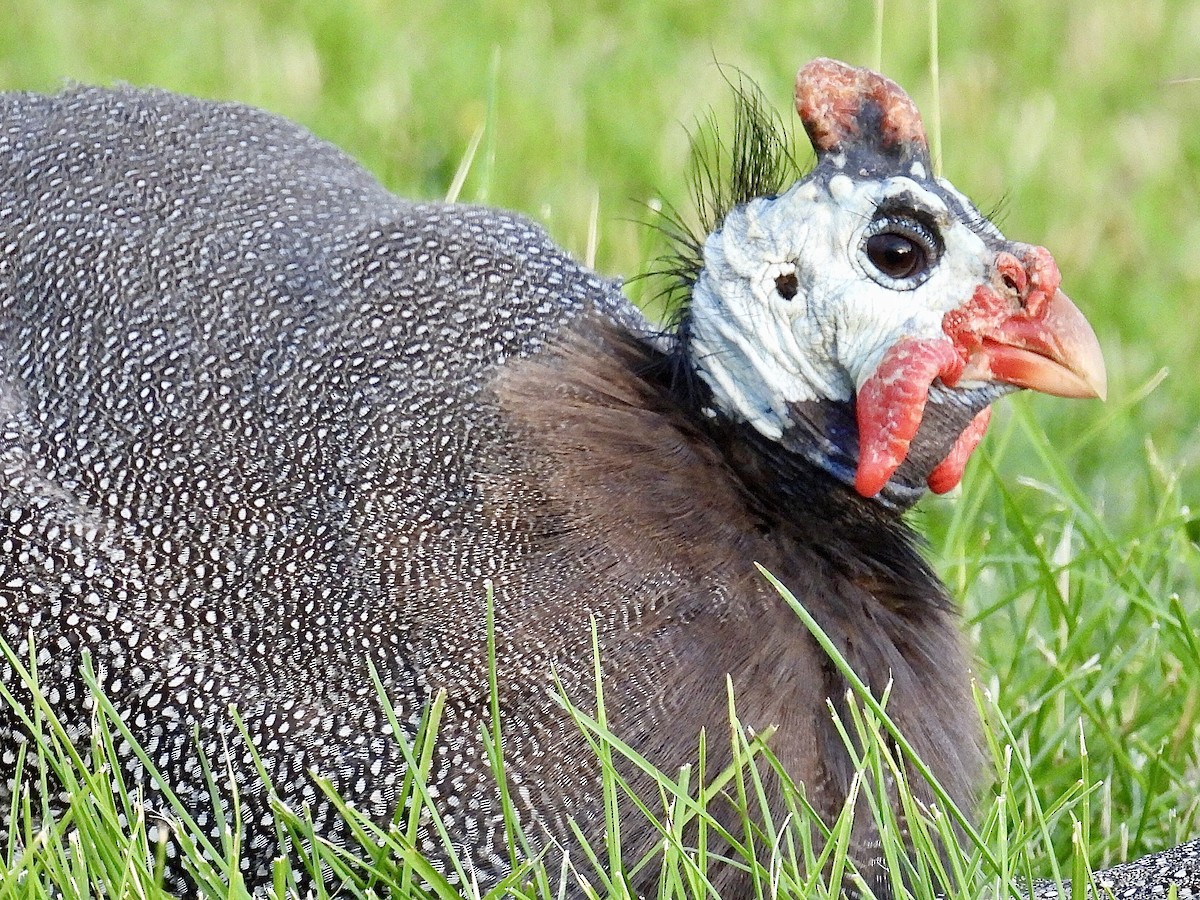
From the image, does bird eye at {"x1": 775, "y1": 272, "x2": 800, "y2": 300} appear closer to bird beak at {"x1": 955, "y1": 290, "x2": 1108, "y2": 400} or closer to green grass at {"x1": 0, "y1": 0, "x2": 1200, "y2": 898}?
bird beak at {"x1": 955, "y1": 290, "x2": 1108, "y2": 400}

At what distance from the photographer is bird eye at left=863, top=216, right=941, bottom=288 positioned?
8.12 ft

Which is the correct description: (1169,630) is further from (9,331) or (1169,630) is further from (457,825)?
(9,331)

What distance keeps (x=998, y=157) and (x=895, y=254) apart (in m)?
3.15

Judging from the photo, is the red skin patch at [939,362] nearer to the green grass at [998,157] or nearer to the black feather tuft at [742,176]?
the black feather tuft at [742,176]

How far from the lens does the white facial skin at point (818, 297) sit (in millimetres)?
2479

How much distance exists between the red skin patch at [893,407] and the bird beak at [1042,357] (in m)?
0.10

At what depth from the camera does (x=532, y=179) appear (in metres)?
5.07

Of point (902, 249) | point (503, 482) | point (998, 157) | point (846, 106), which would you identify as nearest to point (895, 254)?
point (902, 249)

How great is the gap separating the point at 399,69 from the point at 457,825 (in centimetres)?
353

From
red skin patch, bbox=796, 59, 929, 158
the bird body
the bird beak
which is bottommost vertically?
the bird body

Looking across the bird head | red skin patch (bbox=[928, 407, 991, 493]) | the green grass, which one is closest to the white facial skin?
the bird head

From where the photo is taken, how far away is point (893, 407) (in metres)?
2.43

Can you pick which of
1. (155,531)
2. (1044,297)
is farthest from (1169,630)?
(155,531)

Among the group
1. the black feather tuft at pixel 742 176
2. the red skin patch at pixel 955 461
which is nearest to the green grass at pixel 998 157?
the red skin patch at pixel 955 461
